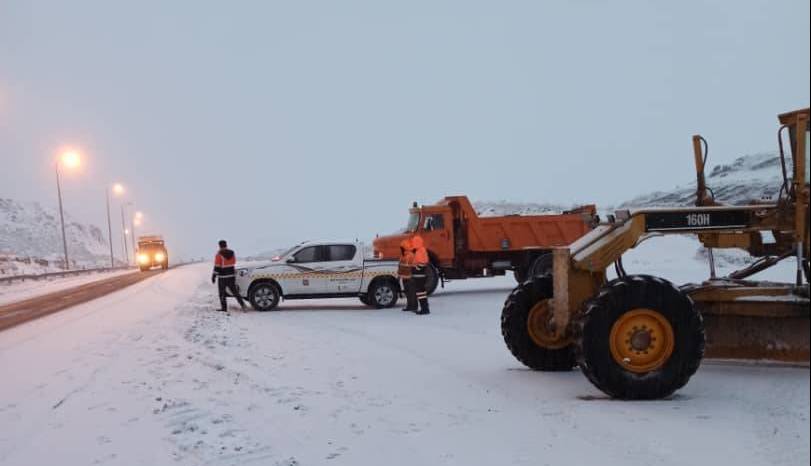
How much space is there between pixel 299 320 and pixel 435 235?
7125mm

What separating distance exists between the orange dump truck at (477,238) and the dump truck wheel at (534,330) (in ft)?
39.8

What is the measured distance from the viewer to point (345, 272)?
56.1 feet

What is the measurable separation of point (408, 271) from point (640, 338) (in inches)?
380

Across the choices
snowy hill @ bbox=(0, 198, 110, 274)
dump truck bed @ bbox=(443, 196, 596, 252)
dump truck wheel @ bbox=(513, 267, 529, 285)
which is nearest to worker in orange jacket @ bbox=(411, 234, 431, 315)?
dump truck bed @ bbox=(443, 196, 596, 252)

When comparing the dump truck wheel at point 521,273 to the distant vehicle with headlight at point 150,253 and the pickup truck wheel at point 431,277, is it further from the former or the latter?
the distant vehicle with headlight at point 150,253

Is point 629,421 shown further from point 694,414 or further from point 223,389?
point 223,389

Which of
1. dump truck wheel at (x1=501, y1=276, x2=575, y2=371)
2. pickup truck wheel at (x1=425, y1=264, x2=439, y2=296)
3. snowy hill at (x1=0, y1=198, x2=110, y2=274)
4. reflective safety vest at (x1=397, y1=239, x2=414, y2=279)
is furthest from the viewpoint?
snowy hill at (x1=0, y1=198, x2=110, y2=274)

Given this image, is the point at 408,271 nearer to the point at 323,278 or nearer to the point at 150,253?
the point at 323,278

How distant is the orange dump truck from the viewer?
812 inches

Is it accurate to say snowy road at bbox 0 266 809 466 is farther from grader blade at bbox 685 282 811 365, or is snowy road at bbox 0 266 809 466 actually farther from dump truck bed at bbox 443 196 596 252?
dump truck bed at bbox 443 196 596 252

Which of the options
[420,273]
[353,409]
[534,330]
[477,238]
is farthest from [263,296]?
[353,409]

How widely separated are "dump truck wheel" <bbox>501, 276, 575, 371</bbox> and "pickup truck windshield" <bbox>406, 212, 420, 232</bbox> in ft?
41.1

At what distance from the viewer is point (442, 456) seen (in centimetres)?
490

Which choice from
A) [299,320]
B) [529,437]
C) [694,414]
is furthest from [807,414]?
[299,320]
